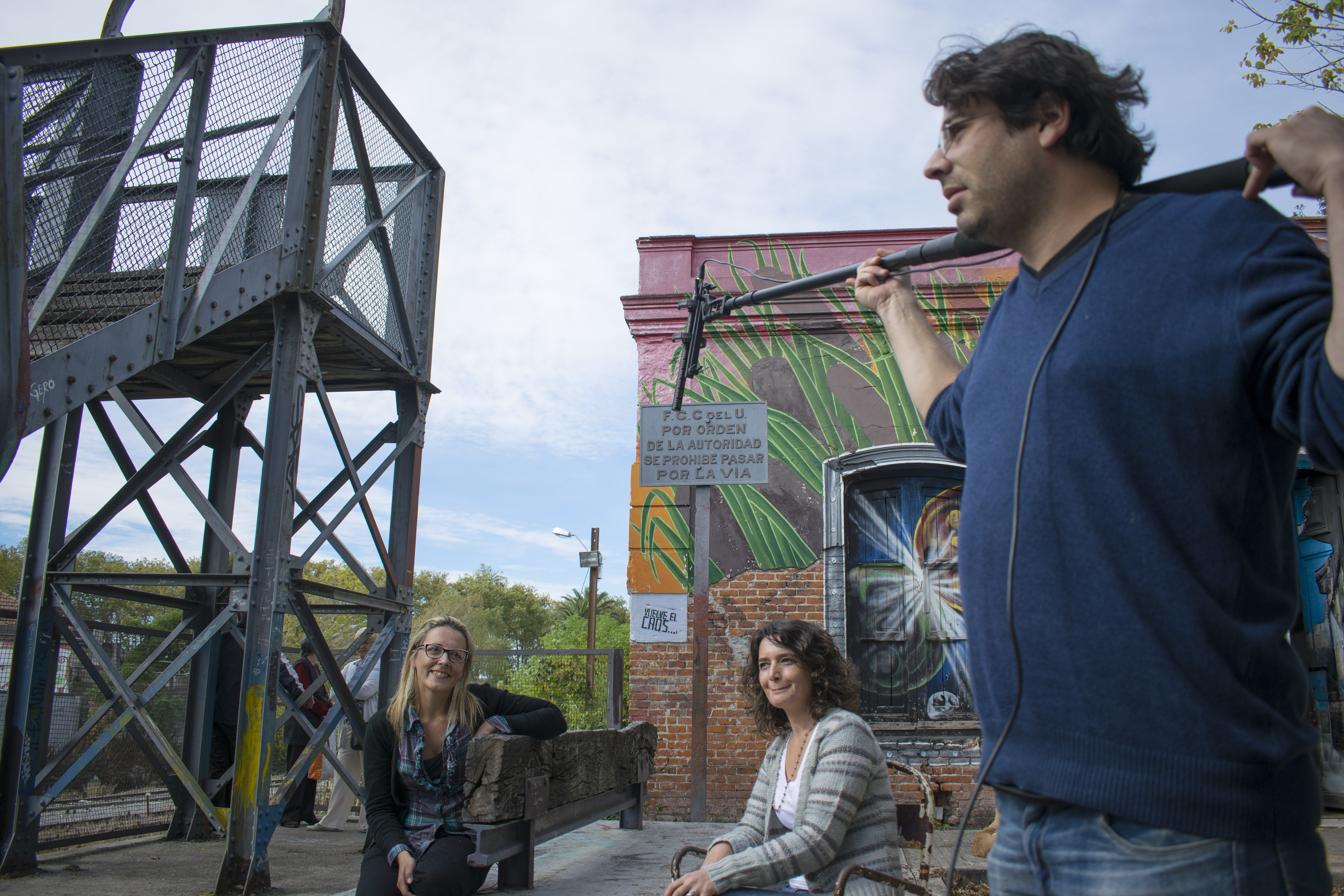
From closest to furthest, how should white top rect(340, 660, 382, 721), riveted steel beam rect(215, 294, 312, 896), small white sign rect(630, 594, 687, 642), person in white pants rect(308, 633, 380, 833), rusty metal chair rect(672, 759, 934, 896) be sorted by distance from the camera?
rusty metal chair rect(672, 759, 934, 896) < riveted steel beam rect(215, 294, 312, 896) < person in white pants rect(308, 633, 380, 833) < white top rect(340, 660, 382, 721) < small white sign rect(630, 594, 687, 642)

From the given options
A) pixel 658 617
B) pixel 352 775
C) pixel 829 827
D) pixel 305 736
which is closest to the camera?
pixel 829 827

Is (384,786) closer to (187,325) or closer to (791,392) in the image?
(187,325)

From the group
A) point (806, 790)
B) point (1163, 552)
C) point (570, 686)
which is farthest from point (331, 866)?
point (1163, 552)

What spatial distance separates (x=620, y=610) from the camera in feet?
199

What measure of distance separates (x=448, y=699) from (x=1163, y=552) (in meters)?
3.91

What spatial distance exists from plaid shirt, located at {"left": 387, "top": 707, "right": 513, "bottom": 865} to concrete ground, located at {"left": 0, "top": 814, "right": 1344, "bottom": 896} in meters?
0.88

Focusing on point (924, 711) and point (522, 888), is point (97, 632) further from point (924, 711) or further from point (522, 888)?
point (924, 711)

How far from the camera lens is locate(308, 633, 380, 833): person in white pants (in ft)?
24.2

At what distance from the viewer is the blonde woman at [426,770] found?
3854mm

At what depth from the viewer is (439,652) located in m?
4.26

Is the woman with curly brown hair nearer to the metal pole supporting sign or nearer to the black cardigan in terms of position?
the black cardigan

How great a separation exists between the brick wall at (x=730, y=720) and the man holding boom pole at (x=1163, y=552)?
707 centimetres

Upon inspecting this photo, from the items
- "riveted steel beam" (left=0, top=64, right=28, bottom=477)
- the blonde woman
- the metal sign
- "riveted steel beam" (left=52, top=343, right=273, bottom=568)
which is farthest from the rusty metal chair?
"riveted steel beam" (left=52, top=343, right=273, bottom=568)

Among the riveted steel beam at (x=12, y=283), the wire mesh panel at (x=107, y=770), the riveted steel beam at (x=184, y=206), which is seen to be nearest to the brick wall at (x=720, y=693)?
the wire mesh panel at (x=107, y=770)
